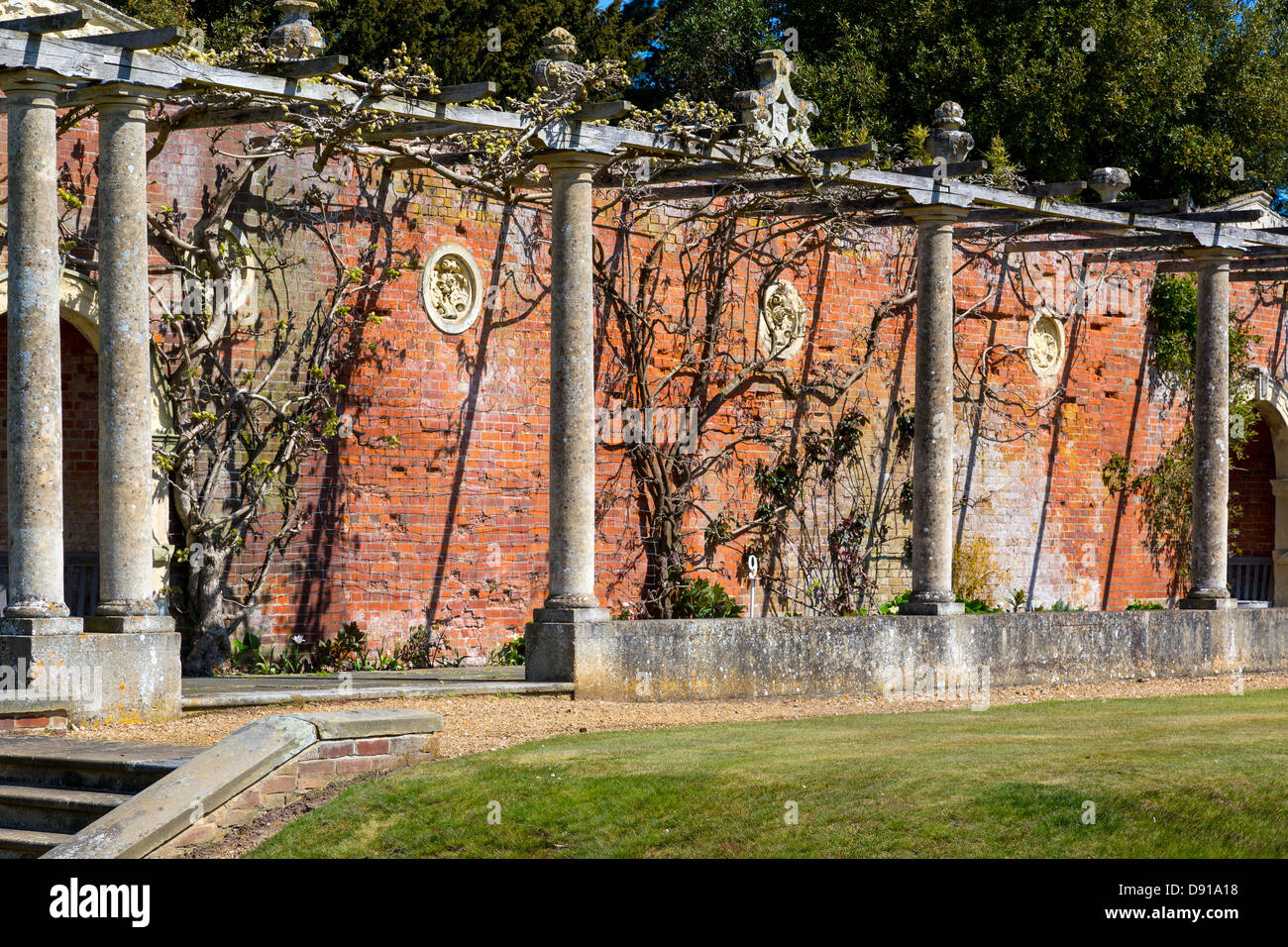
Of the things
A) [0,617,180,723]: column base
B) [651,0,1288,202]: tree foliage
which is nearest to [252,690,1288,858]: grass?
[0,617,180,723]: column base

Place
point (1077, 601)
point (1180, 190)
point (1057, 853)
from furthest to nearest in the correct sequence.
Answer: point (1180, 190) → point (1077, 601) → point (1057, 853)

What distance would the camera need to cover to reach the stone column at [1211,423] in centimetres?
1532

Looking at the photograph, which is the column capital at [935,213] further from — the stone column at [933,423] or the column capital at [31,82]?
the column capital at [31,82]

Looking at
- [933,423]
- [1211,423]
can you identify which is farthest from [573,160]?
[1211,423]

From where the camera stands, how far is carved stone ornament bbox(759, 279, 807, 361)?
1589 centimetres

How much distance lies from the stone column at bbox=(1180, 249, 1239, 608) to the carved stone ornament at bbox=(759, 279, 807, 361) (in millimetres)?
3638

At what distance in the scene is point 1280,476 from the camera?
19.9 meters

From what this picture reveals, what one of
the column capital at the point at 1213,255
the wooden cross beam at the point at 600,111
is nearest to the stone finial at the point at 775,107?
the wooden cross beam at the point at 600,111

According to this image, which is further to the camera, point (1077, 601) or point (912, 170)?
point (1077, 601)

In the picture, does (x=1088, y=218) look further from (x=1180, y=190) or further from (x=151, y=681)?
(x=1180, y=190)

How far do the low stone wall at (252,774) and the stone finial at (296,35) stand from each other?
14.5 feet

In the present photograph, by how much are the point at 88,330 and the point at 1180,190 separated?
57.7 ft

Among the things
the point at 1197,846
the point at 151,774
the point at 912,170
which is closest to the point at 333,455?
the point at 912,170

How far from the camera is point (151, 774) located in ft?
25.0
